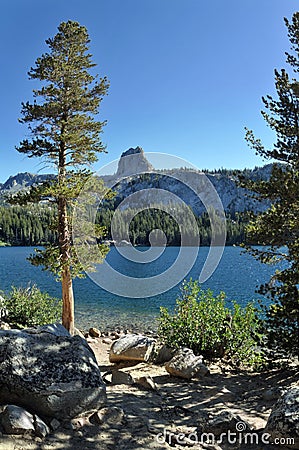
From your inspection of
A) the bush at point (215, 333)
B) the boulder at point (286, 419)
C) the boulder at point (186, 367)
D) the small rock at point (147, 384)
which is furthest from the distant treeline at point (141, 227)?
the boulder at point (286, 419)

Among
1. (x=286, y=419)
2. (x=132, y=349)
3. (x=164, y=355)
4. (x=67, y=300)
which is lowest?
(x=164, y=355)

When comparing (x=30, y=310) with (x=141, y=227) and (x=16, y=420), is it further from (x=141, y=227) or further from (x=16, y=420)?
(x=141, y=227)

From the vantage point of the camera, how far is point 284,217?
326 inches

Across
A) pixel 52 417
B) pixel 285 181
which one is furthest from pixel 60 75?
pixel 52 417

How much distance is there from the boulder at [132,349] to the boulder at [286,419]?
552 cm

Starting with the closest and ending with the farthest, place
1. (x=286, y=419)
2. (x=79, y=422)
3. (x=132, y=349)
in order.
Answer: (x=286, y=419) < (x=79, y=422) < (x=132, y=349)

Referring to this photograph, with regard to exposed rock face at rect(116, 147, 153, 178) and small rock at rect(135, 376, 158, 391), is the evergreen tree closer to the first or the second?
small rock at rect(135, 376, 158, 391)

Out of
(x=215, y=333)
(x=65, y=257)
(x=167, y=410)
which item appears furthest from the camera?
(x=65, y=257)

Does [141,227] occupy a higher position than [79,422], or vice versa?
[141,227]

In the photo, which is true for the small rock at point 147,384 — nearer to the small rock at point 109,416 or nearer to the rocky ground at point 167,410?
the rocky ground at point 167,410

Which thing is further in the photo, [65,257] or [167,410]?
[65,257]

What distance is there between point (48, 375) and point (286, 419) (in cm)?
337

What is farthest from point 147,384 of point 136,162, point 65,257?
point 136,162

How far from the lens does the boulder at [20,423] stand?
478cm
